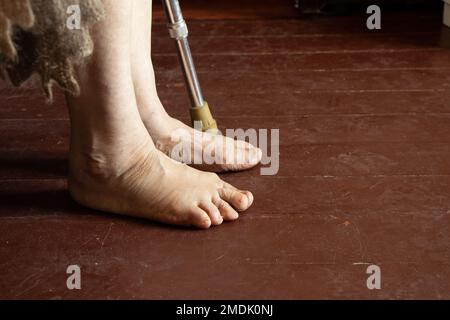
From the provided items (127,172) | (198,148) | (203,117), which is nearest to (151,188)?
(127,172)

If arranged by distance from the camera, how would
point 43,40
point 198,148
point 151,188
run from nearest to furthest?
point 43,40 < point 151,188 < point 198,148

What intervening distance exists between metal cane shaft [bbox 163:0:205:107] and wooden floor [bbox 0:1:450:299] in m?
0.15

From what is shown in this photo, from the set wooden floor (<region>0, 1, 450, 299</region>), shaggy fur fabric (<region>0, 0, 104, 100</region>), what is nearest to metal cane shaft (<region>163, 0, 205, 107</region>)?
wooden floor (<region>0, 1, 450, 299</region>)

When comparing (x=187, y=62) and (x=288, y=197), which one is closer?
(x=288, y=197)

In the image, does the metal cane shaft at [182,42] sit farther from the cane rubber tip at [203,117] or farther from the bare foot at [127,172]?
the bare foot at [127,172]

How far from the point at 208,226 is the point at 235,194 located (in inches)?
2.7

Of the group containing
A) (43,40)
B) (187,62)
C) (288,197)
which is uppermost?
(43,40)

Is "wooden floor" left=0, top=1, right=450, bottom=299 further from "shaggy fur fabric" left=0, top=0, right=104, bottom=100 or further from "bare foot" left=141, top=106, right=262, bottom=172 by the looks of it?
"shaggy fur fabric" left=0, top=0, right=104, bottom=100

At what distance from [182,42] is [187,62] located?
0.04 m

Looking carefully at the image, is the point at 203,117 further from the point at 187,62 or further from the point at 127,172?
the point at 127,172

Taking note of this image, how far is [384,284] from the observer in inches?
35.7

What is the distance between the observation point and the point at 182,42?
1271 millimetres

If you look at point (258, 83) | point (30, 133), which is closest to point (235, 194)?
point (30, 133)

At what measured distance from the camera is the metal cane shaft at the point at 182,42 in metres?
1.24
